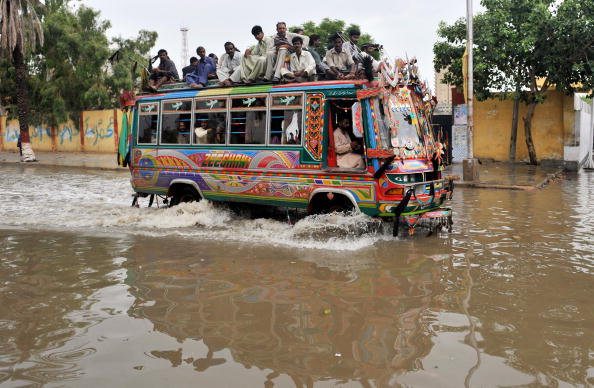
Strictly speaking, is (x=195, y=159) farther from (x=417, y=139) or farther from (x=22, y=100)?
(x=22, y=100)

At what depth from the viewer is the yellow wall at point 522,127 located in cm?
2216

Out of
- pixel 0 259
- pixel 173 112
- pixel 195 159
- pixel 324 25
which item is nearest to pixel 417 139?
pixel 195 159

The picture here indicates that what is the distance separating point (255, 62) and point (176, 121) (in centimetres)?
210

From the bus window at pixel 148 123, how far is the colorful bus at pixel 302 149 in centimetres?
12

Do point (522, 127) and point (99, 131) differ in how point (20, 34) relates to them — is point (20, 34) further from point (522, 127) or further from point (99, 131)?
point (522, 127)

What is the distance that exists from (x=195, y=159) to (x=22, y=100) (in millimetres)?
21844

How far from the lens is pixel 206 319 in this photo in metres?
5.11

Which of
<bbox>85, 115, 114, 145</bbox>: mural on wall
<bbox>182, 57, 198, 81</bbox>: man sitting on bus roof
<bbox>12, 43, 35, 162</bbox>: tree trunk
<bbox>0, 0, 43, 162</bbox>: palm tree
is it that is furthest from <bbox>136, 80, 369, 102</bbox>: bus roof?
<bbox>85, 115, 114, 145</bbox>: mural on wall

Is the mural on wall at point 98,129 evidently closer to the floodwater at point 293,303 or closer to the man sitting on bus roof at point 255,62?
the floodwater at point 293,303

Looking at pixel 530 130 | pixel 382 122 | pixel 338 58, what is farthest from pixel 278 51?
pixel 530 130

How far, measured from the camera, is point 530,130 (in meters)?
21.8

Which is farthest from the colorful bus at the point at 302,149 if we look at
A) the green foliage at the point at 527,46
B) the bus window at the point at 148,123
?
the green foliage at the point at 527,46

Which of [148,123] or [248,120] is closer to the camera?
[248,120]

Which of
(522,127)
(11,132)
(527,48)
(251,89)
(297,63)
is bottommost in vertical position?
(251,89)
